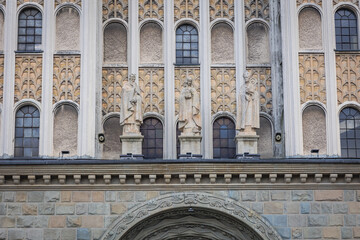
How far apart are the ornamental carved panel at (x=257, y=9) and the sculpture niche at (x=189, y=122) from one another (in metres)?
3.66

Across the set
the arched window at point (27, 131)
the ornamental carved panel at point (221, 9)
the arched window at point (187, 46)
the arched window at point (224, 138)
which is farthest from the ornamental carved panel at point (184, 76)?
the arched window at point (27, 131)

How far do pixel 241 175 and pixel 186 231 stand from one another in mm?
2193

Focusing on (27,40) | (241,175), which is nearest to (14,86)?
(27,40)

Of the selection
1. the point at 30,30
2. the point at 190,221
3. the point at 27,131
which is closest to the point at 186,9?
the point at 30,30

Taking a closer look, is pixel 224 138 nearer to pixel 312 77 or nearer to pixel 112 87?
pixel 312 77

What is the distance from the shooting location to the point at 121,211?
920 inches

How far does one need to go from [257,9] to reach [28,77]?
7.16 meters

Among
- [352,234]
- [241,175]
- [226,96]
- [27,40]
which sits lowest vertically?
[352,234]

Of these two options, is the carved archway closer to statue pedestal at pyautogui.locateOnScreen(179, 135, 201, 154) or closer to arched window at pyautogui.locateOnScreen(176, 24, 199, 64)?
statue pedestal at pyautogui.locateOnScreen(179, 135, 201, 154)

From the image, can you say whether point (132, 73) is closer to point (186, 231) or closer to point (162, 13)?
point (162, 13)

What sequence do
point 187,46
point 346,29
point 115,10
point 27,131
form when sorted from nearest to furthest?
1. point 27,131
2. point 346,29
3. point 187,46
4. point 115,10

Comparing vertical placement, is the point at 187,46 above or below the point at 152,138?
above

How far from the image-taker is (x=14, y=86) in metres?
25.2

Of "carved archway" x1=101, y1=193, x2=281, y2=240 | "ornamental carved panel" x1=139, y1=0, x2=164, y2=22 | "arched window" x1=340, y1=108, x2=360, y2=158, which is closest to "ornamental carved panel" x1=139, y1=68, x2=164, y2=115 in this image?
"ornamental carved panel" x1=139, y1=0, x2=164, y2=22
